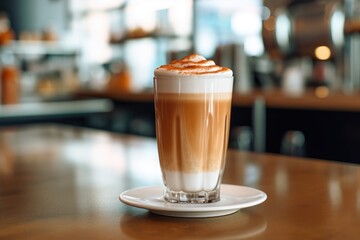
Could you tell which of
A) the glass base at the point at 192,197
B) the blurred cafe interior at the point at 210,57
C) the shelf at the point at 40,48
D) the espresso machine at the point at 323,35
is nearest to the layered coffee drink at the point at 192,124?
the glass base at the point at 192,197

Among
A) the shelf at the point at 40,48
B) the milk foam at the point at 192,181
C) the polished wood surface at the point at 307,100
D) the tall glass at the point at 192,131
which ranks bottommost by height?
the polished wood surface at the point at 307,100

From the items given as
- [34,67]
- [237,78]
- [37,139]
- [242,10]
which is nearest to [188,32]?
[242,10]

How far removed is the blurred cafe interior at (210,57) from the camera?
3.11 m

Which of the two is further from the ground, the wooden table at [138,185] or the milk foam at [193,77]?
the milk foam at [193,77]

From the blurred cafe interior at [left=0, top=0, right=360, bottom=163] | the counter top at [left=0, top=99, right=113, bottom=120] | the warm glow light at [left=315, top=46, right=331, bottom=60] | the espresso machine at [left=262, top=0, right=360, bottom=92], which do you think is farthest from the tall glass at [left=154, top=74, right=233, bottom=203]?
the counter top at [left=0, top=99, right=113, bottom=120]

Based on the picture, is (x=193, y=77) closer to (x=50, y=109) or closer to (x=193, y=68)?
(x=193, y=68)

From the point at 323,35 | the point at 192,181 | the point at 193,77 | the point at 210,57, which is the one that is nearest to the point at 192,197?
the point at 192,181

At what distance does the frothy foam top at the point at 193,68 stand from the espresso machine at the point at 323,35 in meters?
2.58

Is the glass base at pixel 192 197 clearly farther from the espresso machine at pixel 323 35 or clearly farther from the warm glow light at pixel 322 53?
the warm glow light at pixel 322 53

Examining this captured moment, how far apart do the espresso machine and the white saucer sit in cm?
257

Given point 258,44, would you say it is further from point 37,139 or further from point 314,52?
point 37,139

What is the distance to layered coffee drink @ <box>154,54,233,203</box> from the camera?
761mm

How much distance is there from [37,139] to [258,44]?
13.2 ft

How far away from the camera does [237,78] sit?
3.91m
